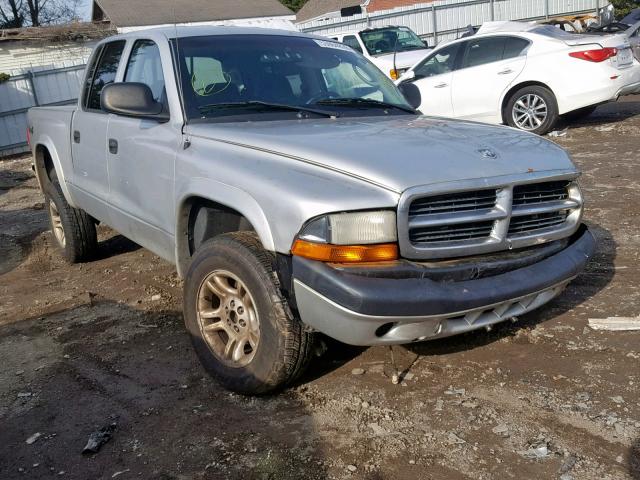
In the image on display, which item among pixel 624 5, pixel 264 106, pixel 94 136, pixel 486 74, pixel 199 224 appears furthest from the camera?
pixel 624 5

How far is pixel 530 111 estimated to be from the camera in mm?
10945

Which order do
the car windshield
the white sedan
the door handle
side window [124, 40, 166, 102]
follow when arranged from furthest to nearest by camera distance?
the white sedan, the door handle, side window [124, 40, 166, 102], the car windshield

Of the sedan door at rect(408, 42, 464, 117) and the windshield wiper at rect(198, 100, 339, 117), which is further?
the sedan door at rect(408, 42, 464, 117)

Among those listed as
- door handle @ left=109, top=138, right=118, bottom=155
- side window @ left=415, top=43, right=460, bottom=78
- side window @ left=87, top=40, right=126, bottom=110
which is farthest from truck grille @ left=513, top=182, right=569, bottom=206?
side window @ left=415, top=43, right=460, bottom=78

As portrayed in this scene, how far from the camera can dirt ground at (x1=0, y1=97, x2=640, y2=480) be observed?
295 centimetres

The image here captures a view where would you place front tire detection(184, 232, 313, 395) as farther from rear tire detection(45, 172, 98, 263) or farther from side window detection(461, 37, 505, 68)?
side window detection(461, 37, 505, 68)

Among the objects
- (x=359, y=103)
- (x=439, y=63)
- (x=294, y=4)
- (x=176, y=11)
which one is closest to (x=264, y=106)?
(x=359, y=103)

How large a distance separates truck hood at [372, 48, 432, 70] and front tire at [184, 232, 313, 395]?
37.6 ft

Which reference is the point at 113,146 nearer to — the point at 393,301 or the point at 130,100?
the point at 130,100

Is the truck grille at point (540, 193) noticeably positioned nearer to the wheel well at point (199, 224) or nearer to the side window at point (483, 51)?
the wheel well at point (199, 224)

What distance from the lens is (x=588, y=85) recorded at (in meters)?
10.4

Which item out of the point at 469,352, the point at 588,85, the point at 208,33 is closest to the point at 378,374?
the point at 469,352

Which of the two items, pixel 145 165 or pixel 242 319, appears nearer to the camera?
pixel 242 319

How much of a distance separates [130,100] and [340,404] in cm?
210
